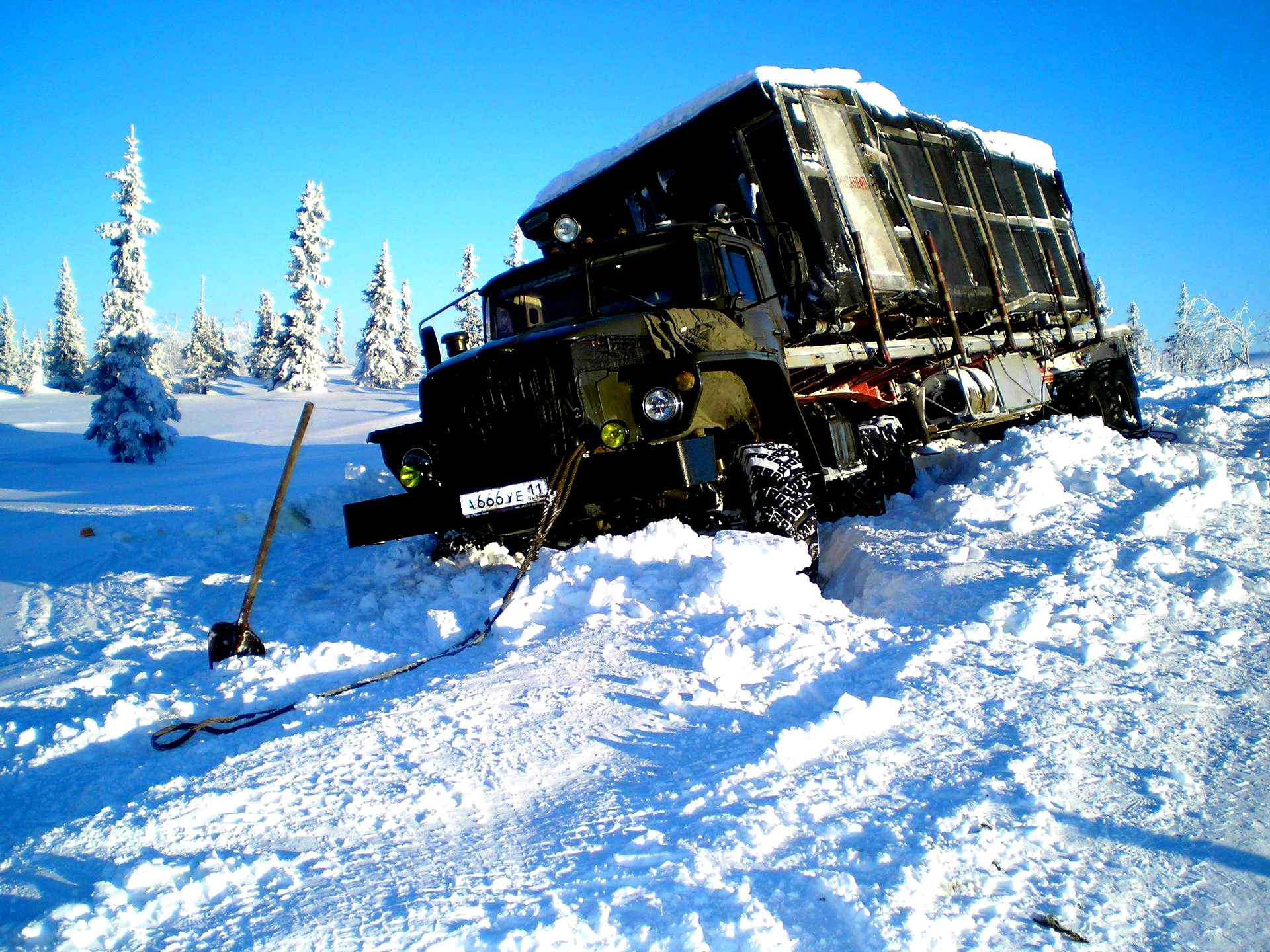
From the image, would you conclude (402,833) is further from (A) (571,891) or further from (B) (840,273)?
(B) (840,273)

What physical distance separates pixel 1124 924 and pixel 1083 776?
68 cm

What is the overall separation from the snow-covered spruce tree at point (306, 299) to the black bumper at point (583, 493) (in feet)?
144

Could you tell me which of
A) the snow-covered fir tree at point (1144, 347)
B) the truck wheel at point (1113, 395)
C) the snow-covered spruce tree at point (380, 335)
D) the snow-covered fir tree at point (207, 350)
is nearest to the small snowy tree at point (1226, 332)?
the snow-covered fir tree at point (1144, 347)

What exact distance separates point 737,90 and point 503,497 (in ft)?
15.0

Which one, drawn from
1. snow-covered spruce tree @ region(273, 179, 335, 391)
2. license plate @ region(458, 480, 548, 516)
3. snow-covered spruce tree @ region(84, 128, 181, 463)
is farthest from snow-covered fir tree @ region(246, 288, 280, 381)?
license plate @ region(458, 480, 548, 516)

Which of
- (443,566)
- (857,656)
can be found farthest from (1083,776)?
(443,566)

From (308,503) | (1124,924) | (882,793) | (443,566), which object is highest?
(308,503)

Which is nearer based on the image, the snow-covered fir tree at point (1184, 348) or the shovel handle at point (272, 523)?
the shovel handle at point (272, 523)

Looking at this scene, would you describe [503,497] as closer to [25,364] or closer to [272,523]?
[272,523]

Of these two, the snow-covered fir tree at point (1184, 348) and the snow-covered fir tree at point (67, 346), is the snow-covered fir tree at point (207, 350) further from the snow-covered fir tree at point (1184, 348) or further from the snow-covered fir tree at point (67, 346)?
the snow-covered fir tree at point (1184, 348)

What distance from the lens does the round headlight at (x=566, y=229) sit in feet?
21.3

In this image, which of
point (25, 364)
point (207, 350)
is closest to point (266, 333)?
point (207, 350)

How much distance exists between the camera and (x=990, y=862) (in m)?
2.06

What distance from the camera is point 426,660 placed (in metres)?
3.79
